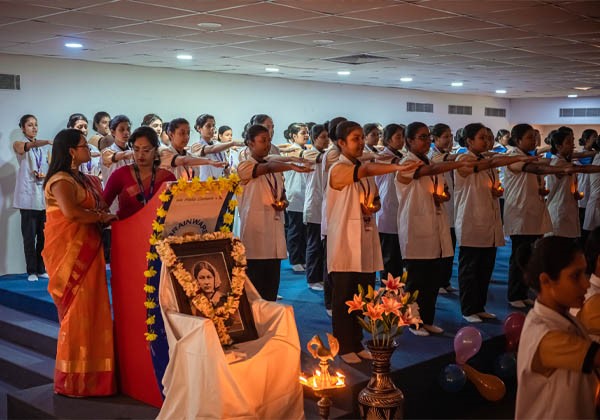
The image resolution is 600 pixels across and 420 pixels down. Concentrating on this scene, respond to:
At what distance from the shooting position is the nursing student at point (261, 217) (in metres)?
5.90

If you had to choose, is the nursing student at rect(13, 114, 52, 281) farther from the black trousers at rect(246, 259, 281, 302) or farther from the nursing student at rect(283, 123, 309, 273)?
the black trousers at rect(246, 259, 281, 302)

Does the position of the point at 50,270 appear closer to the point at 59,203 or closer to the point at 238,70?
the point at 59,203

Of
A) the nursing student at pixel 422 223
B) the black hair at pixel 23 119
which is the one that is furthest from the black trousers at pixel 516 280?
the black hair at pixel 23 119

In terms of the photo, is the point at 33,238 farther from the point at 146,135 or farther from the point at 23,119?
the point at 146,135

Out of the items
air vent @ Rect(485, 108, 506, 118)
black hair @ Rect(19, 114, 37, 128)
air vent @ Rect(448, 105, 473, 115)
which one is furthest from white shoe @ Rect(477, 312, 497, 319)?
air vent @ Rect(485, 108, 506, 118)

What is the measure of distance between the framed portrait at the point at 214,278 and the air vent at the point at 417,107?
11.1 metres

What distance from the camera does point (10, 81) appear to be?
29.0 ft

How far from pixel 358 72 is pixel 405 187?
5719 millimetres

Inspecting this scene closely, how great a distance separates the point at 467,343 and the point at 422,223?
937 mm

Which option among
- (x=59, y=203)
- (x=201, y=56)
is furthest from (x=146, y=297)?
(x=201, y=56)

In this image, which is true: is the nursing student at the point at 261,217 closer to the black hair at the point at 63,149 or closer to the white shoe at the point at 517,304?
the black hair at the point at 63,149

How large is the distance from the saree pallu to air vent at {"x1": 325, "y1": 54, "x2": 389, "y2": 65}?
5.37 meters

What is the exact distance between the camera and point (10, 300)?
7.47 metres

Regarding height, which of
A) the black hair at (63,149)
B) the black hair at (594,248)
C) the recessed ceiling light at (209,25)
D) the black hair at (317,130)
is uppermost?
the recessed ceiling light at (209,25)
